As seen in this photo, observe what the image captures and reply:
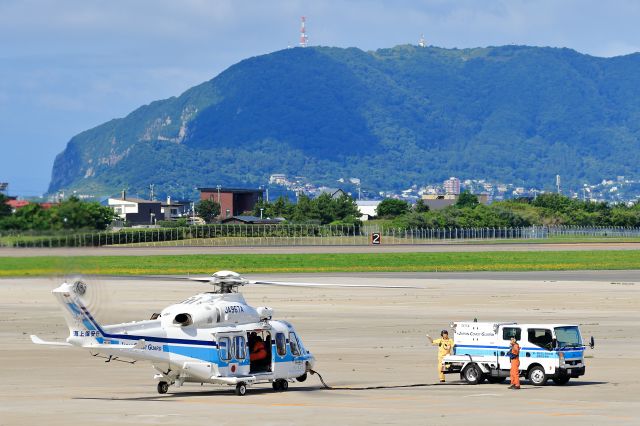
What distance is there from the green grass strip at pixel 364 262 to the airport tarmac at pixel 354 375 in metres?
29.4

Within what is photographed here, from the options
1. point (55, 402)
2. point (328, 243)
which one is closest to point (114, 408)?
point (55, 402)

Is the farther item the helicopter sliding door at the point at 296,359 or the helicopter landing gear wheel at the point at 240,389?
the helicopter sliding door at the point at 296,359

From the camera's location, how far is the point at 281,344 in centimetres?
3888

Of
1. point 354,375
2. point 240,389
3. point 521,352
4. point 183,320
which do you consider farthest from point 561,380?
point 183,320

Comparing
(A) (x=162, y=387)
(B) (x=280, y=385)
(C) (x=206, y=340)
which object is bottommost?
(B) (x=280, y=385)

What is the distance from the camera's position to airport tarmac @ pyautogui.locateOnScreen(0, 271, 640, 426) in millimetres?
33094

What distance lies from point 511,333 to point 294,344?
717cm

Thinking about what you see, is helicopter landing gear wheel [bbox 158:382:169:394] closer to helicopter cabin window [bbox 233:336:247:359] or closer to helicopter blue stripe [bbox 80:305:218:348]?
helicopter blue stripe [bbox 80:305:218:348]

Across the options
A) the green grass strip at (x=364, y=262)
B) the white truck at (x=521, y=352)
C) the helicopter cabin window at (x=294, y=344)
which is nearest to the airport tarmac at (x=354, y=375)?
the white truck at (x=521, y=352)

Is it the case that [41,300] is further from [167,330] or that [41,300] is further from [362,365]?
[167,330]

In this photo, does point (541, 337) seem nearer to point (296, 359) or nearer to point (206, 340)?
point (296, 359)

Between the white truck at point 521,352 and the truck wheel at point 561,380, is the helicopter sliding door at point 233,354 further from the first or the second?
the truck wheel at point 561,380

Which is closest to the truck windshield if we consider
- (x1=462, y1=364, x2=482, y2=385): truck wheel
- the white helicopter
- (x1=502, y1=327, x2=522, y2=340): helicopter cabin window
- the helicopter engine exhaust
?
(x1=502, y1=327, x2=522, y2=340): helicopter cabin window

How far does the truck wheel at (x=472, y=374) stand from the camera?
40.9 metres
